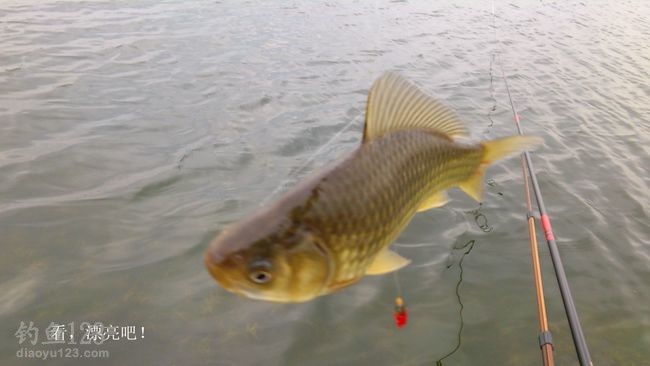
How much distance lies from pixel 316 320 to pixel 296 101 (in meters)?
4.52

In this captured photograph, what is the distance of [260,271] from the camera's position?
142cm

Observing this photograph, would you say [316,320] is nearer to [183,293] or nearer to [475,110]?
[183,293]

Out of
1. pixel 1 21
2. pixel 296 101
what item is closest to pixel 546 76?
pixel 296 101

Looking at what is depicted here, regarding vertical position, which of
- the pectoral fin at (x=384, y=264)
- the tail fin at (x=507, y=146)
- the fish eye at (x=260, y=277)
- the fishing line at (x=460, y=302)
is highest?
the tail fin at (x=507, y=146)

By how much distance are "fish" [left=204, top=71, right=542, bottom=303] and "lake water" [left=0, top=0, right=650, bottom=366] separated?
1.68m

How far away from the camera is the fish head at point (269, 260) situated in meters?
1.41

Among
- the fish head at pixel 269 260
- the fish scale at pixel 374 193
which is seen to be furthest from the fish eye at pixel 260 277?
the fish scale at pixel 374 193

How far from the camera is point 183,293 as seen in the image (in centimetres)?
343

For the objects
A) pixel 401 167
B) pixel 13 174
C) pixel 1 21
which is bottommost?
pixel 13 174

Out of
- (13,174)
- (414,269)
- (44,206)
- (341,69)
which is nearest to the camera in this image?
(414,269)

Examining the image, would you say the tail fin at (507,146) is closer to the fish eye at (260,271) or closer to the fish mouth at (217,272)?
the fish eye at (260,271)

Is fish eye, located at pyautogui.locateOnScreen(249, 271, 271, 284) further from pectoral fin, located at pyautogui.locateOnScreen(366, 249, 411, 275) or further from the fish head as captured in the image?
pectoral fin, located at pyautogui.locateOnScreen(366, 249, 411, 275)

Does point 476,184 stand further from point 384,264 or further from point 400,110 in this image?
point 384,264

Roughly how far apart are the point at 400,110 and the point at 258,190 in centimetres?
311
